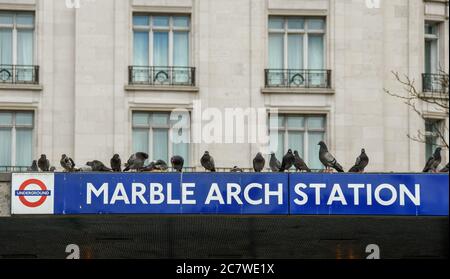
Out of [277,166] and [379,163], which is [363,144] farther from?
[277,166]

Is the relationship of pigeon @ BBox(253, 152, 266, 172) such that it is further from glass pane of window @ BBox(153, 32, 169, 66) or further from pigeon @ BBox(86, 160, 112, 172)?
glass pane of window @ BBox(153, 32, 169, 66)

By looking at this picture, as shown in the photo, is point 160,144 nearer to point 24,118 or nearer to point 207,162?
point 207,162

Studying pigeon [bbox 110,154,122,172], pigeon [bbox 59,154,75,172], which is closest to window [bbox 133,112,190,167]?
pigeon [bbox 110,154,122,172]

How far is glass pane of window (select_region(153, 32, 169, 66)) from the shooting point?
53.7 meters

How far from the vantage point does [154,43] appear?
2114 inches

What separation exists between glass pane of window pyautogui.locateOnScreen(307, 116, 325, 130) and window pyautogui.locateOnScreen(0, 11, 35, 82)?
385 inches

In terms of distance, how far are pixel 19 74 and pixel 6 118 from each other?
1.59m

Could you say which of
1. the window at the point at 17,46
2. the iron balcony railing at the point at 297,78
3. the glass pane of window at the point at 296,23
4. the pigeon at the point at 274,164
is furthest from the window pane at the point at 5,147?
the glass pane of window at the point at 296,23

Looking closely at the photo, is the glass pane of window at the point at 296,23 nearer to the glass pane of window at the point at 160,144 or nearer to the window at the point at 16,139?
the glass pane of window at the point at 160,144

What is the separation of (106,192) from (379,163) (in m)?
11.2

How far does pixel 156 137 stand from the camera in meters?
53.1

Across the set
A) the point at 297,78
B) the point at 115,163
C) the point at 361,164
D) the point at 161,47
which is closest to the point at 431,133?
the point at 297,78

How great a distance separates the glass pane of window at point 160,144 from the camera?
53094 millimetres

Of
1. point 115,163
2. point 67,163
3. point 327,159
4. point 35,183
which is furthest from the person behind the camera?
point 327,159
